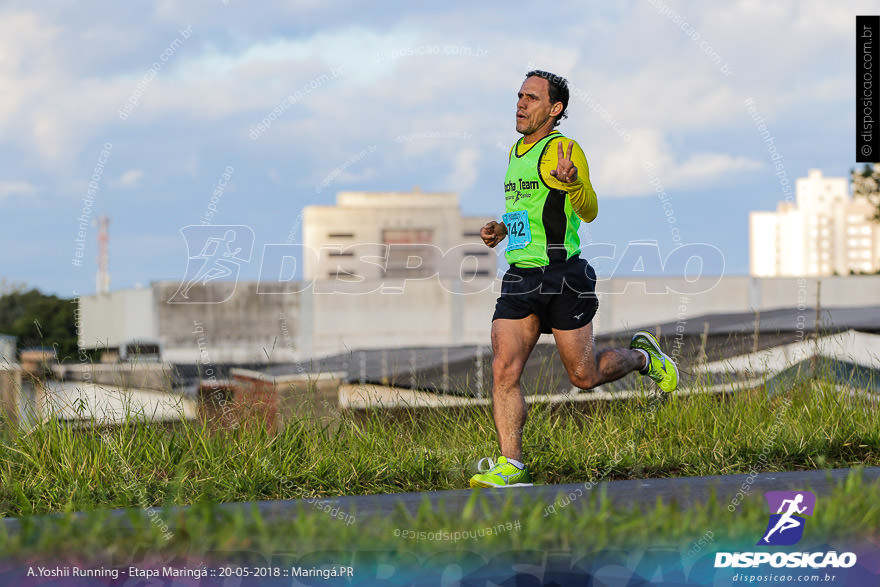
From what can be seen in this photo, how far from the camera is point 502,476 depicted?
4.54 meters

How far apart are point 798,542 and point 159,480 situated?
3.11 meters

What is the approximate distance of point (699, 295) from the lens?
177 feet

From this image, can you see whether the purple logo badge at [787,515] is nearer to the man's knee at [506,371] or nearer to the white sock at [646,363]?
the man's knee at [506,371]

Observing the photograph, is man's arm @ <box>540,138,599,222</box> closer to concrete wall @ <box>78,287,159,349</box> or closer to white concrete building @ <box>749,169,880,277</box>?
concrete wall @ <box>78,287,159,349</box>

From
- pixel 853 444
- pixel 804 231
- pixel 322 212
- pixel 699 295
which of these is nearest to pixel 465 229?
pixel 322 212

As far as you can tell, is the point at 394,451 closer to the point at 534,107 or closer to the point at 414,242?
the point at 534,107

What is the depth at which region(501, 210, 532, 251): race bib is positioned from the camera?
15.4ft

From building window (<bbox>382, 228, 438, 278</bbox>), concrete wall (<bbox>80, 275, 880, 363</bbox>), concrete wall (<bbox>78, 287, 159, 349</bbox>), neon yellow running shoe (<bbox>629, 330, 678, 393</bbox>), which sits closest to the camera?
neon yellow running shoe (<bbox>629, 330, 678, 393</bbox>)

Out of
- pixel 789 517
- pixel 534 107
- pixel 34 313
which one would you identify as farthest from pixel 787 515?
pixel 34 313

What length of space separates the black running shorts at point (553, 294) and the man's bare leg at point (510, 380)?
0.07 meters

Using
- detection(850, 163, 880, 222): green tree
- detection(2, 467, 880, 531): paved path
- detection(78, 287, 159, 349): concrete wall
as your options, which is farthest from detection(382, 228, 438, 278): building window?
detection(2, 467, 880, 531): paved path

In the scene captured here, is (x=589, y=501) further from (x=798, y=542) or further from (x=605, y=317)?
(x=605, y=317)

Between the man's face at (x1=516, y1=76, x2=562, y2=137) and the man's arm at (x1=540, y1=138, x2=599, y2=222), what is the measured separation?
173mm

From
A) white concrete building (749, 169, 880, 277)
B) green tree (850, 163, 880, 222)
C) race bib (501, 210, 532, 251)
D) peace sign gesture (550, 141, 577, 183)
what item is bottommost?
race bib (501, 210, 532, 251)
